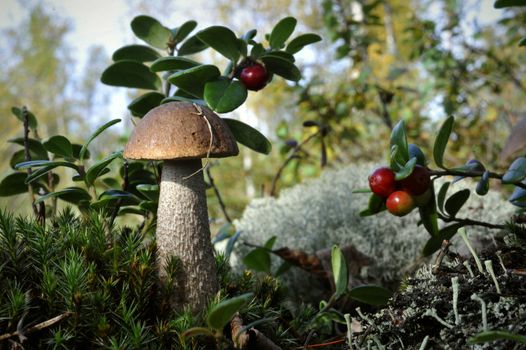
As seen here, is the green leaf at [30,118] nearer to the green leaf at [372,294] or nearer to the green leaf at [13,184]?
the green leaf at [13,184]

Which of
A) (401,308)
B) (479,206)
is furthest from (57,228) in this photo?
(479,206)

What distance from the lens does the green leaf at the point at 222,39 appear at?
3.13 ft

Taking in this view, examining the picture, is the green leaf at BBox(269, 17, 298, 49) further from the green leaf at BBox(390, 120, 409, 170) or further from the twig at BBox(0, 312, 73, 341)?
the twig at BBox(0, 312, 73, 341)

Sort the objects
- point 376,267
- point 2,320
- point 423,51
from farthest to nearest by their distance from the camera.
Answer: point 423,51 < point 376,267 < point 2,320

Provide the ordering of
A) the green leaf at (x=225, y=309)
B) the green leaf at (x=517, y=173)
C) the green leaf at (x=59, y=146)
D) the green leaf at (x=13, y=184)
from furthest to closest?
the green leaf at (x=13, y=184)
the green leaf at (x=59, y=146)
the green leaf at (x=517, y=173)
the green leaf at (x=225, y=309)

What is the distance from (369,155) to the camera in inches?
150

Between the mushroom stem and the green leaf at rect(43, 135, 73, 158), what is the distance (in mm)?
245

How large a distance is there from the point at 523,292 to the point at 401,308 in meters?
0.24

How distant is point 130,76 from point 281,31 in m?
0.43

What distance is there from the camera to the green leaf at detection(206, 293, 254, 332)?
2.07 feet

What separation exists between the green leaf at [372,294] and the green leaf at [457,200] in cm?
33

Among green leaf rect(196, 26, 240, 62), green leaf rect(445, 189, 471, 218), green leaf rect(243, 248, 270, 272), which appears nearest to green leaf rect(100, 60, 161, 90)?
green leaf rect(196, 26, 240, 62)

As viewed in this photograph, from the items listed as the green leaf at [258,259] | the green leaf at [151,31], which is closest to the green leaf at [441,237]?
the green leaf at [258,259]

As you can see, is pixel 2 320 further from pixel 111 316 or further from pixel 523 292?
pixel 523 292
